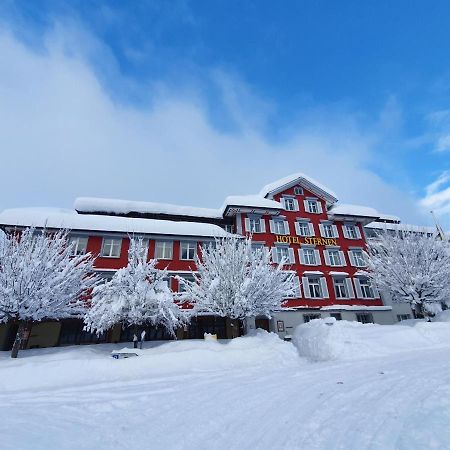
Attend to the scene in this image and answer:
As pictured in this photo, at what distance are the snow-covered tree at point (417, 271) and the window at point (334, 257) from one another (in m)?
5.57

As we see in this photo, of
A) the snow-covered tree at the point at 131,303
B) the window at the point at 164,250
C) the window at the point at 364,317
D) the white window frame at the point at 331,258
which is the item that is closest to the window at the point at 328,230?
the white window frame at the point at 331,258

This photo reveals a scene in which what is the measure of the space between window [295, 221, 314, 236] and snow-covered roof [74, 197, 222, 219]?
8538mm

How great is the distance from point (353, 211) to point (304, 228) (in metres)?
6.29

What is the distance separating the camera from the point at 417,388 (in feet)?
22.2

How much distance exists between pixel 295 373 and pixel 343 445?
6.07 metres

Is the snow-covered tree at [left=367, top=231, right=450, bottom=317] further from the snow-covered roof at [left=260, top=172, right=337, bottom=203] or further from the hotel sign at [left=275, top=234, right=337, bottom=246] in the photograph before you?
the snow-covered roof at [left=260, top=172, right=337, bottom=203]

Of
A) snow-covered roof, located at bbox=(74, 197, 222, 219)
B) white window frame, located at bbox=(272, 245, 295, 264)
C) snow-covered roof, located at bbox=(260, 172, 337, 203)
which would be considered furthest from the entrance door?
snow-covered roof, located at bbox=(260, 172, 337, 203)

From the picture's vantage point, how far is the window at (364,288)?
88.8ft

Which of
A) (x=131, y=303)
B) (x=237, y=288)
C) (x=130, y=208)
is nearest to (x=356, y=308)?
(x=237, y=288)

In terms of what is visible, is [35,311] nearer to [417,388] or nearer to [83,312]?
[83,312]

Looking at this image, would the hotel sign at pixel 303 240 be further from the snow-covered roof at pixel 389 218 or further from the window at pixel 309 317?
the snow-covered roof at pixel 389 218

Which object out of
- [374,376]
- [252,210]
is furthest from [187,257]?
[374,376]

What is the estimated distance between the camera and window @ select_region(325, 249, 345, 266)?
28.2 m

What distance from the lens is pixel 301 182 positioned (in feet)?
105
